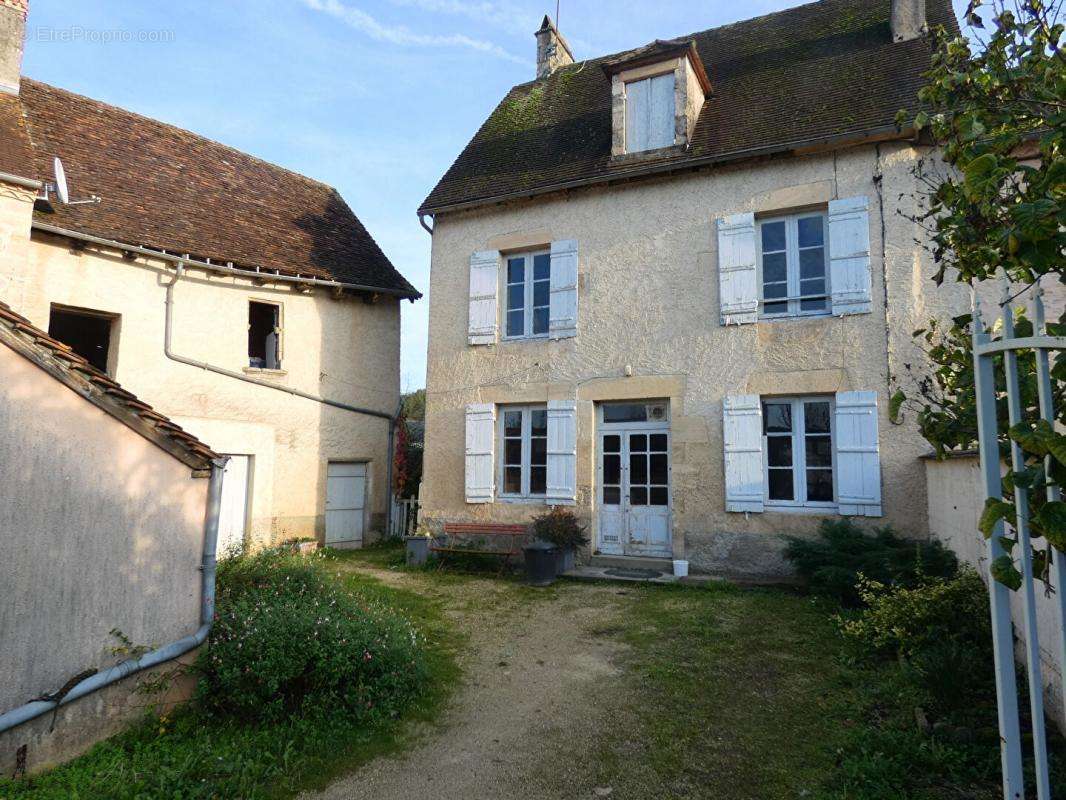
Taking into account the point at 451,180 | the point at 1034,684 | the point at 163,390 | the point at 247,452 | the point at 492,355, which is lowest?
the point at 1034,684

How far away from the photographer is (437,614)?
22.1ft

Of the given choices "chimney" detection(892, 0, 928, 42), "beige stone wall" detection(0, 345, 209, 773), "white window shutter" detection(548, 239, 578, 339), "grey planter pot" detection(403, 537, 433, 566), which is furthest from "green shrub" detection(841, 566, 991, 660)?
"chimney" detection(892, 0, 928, 42)

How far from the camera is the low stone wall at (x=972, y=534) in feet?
10.8

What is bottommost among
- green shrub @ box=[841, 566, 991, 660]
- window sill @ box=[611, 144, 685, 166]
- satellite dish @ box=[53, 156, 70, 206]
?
green shrub @ box=[841, 566, 991, 660]

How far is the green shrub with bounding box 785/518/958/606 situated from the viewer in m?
5.94

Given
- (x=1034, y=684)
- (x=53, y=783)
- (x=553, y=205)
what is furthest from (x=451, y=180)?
(x=1034, y=684)

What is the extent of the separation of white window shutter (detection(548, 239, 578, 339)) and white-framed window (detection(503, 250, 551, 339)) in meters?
0.20

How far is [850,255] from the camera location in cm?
786

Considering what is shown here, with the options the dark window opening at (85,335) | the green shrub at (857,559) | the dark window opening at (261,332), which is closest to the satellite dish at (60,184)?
the dark window opening at (261,332)

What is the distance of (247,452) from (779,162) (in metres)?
8.64

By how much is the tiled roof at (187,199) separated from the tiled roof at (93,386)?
5.76 metres

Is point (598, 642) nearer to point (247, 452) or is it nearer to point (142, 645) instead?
point (142, 645)

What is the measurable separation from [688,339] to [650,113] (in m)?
3.42

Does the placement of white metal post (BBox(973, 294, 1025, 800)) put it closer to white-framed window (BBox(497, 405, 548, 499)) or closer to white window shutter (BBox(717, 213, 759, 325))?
white window shutter (BBox(717, 213, 759, 325))
